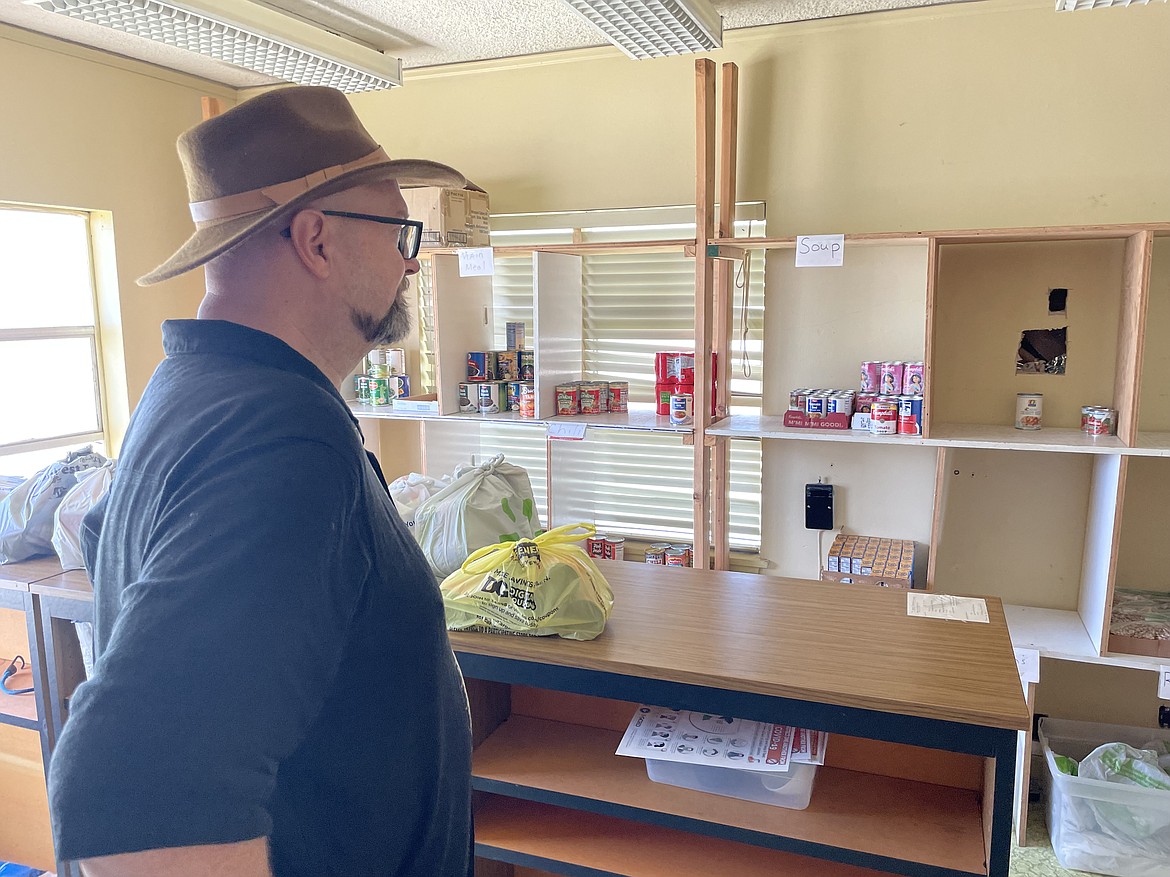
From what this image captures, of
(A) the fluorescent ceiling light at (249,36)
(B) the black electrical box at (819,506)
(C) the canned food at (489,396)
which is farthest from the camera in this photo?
(C) the canned food at (489,396)

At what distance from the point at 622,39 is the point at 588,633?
76.9 inches

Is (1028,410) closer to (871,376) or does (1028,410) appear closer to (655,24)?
(871,376)

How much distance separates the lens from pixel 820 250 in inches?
103

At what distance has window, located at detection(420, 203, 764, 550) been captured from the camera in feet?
10.9

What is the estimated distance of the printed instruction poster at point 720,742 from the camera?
1.47 metres

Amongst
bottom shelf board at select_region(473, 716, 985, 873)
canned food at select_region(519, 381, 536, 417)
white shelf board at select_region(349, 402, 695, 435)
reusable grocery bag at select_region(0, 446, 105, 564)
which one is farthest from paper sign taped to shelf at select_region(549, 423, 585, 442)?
reusable grocery bag at select_region(0, 446, 105, 564)

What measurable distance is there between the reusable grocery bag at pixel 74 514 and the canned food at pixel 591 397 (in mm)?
1648

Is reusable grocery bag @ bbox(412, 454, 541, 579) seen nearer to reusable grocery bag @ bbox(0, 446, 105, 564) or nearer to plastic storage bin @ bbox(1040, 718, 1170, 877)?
reusable grocery bag @ bbox(0, 446, 105, 564)

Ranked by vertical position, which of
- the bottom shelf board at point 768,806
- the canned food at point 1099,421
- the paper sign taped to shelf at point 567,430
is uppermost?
the canned food at point 1099,421

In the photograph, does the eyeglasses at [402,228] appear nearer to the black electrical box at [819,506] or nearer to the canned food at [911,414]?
the canned food at [911,414]

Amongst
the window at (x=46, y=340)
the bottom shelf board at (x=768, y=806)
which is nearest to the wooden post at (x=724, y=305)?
the bottom shelf board at (x=768, y=806)

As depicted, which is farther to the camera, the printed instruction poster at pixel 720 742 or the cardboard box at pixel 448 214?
the cardboard box at pixel 448 214

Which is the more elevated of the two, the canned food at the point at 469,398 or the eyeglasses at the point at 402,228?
the eyeglasses at the point at 402,228

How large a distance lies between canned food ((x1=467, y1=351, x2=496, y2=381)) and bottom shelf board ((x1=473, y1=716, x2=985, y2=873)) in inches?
71.6
